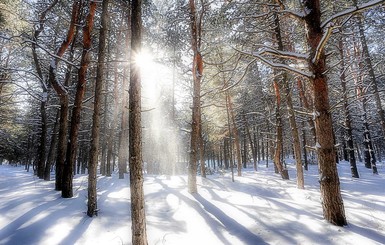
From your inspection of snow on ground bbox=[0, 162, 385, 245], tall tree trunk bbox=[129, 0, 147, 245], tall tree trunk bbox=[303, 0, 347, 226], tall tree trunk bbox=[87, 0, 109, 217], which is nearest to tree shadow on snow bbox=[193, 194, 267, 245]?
snow on ground bbox=[0, 162, 385, 245]

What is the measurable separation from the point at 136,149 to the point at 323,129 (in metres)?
4.48

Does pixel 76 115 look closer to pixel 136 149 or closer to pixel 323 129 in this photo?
pixel 136 149

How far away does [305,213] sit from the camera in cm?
664

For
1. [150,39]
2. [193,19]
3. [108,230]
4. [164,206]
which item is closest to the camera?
[108,230]

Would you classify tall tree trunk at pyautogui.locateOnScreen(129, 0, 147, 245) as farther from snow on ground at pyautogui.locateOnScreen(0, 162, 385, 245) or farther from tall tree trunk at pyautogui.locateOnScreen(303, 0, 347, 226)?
tall tree trunk at pyautogui.locateOnScreen(303, 0, 347, 226)

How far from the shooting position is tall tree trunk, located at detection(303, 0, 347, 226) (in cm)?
547

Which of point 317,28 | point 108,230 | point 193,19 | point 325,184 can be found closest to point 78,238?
point 108,230

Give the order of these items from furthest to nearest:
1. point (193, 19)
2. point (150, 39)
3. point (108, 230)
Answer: point (150, 39)
point (193, 19)
point (108, 230)

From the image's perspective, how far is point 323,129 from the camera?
5.67 meters

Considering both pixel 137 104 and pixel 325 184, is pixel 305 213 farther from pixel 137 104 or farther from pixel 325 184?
pixel 137 104

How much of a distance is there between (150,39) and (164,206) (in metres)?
11.8

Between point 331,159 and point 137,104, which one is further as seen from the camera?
point 331,159

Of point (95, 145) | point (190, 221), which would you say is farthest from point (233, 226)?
point (95, 145)

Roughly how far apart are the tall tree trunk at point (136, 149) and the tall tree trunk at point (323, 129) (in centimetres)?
419
